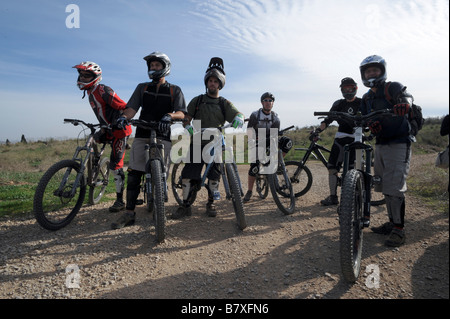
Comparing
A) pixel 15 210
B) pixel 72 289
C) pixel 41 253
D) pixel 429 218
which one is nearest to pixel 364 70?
pixel 429 218

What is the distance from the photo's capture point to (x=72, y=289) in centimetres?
294

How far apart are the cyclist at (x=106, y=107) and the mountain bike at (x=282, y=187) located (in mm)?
3114

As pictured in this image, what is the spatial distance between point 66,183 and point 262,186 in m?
4.39

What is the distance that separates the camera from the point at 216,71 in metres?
4.97

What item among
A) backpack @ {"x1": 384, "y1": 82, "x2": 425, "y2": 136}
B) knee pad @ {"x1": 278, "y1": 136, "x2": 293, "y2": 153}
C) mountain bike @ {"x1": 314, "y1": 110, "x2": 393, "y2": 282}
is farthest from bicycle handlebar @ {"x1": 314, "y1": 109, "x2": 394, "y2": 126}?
knee pad @ {"x1": 278, "y1": 136, "x2": 293, "y2": 153}

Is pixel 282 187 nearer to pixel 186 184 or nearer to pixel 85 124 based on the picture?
pixel 186 184

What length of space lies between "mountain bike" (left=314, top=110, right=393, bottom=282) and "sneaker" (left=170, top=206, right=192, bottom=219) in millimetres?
2968

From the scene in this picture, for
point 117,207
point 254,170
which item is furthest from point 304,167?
point 117,207

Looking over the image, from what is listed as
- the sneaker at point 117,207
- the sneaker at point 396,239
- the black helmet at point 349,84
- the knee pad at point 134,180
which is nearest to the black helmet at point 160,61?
the knee pad at point 134,180

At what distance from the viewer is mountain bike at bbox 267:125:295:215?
5246 millimetres

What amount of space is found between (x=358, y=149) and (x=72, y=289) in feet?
13.4

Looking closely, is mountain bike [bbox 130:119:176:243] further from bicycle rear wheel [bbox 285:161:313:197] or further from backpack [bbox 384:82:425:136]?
backpack [bbox 384:82:425:136]
